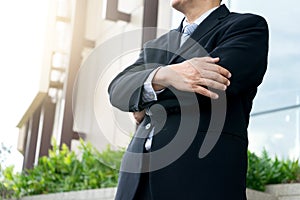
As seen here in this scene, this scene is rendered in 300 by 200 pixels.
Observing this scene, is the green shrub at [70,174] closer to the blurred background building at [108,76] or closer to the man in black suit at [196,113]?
the blurred background building at [108,76]

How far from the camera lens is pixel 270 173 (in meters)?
4.03

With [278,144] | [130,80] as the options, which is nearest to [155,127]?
[130,80]

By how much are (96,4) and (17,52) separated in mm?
1375

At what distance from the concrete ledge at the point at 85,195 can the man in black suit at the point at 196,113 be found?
2202 millimetres

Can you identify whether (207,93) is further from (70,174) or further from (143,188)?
(70,174)

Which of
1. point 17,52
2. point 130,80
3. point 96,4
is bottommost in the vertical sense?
point 130,80

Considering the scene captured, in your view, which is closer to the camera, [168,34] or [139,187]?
[139,187]

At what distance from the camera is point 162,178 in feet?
5.75

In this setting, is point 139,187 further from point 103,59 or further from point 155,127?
point 103,59

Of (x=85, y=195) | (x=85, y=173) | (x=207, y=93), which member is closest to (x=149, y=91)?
(x=207, y=93)

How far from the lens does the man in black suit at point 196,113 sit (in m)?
1.74

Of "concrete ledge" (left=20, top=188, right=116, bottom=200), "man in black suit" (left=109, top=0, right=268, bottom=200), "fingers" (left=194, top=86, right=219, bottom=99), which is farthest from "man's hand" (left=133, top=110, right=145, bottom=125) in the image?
"concrete ledge" (left=20, top=188, right=116, bottom=200)

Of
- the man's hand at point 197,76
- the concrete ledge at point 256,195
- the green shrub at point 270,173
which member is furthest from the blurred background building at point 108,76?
the concrete ledge at point 256,195

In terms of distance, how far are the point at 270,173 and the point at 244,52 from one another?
2.36 m
